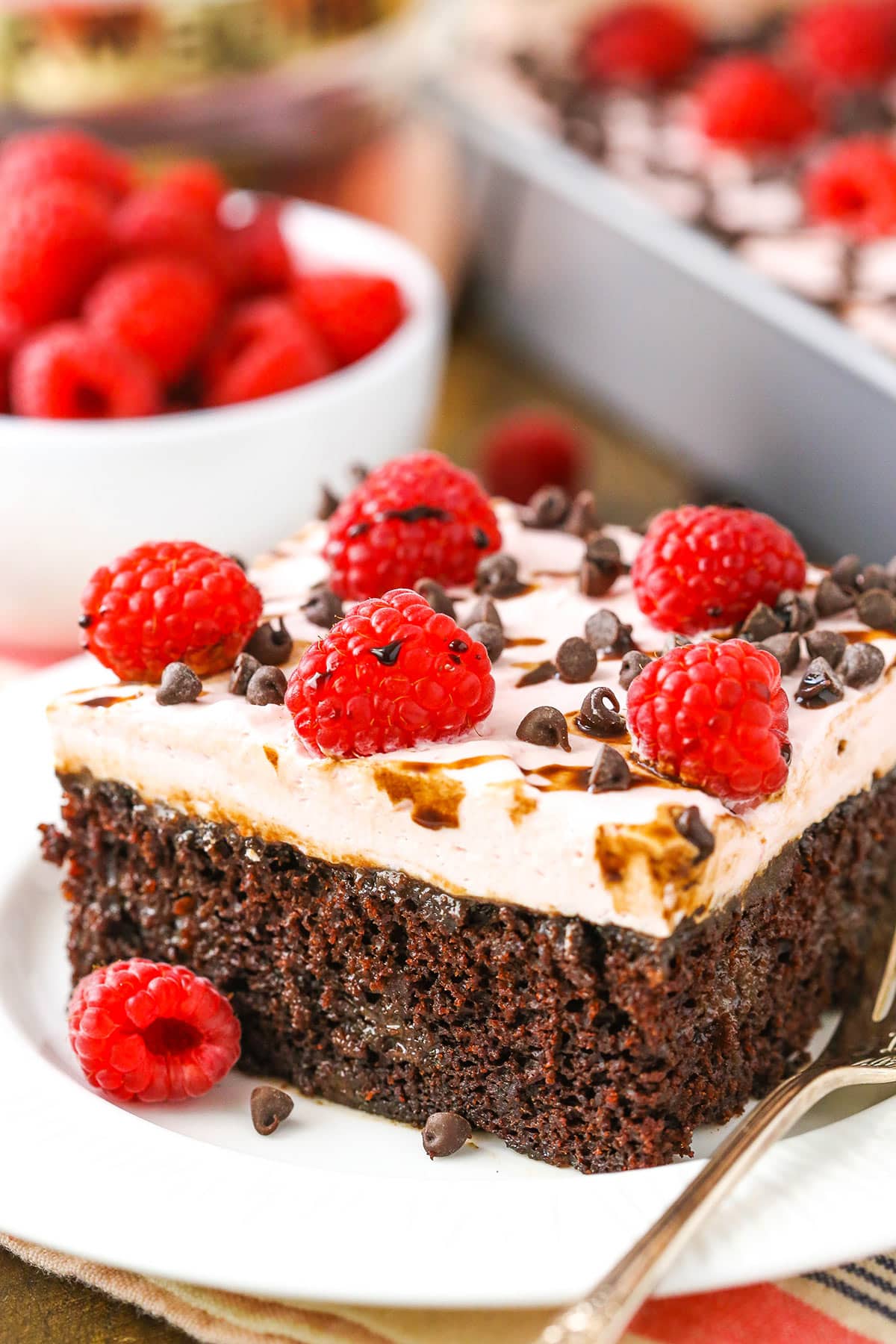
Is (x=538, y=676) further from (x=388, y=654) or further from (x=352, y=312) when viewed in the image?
(x=352, y=312)

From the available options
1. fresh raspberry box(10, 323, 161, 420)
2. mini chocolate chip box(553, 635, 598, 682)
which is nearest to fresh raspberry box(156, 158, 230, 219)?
fresh raspberry box(10, 323, 161, 420)

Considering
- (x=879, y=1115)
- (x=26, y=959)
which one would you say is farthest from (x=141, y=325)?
(x=879, y=1115)

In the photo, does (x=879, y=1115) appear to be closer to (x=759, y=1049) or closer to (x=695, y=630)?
(x=759, y=1049)

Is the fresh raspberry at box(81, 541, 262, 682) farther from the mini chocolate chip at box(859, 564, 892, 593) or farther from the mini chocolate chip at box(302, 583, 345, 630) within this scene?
the mini chocolate chip at box(859, 564, 892, 593)

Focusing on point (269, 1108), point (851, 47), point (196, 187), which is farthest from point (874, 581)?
point (851, 47)

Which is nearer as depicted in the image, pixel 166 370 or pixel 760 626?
pixel 760 626
